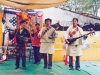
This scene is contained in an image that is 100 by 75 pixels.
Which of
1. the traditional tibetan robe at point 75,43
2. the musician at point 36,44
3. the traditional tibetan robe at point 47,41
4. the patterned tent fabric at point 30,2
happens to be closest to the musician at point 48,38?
the traditional tibetan robe at point 47,41

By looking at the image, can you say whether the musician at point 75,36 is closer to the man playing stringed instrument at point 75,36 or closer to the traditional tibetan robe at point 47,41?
the man playing stringed instrument at point 75,36

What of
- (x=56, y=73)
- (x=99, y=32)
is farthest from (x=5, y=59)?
(x=99, y=32)

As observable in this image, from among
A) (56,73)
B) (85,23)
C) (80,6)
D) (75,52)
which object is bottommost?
(56,73)

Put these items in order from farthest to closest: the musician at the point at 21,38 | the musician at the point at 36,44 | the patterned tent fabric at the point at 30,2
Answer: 1. the musician at the point at 36,44
2. the musician at the point at 21,38
3. the patterned tent fabric at the point at 30,2

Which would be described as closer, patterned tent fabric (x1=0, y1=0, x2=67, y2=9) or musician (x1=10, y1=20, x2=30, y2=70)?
patterned tent fabric (x1=0, y1=0, x2=67, y2=9)

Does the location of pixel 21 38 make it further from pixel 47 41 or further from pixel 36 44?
pixel 36 44

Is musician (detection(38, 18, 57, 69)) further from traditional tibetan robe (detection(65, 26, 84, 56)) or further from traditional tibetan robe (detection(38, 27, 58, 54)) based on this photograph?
traditional tibetan robe (detection(65, 26, 84, 56))

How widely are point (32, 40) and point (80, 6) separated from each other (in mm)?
8592

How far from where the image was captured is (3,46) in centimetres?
816

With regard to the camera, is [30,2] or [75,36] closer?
[30,2]

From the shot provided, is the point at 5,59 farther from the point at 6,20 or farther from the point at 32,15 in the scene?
the point at 32,15

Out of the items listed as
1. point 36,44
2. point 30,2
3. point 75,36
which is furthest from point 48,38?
point 30,2

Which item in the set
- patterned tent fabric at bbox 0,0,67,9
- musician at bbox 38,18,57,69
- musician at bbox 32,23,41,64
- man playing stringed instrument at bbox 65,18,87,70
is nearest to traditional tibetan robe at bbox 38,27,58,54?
musician at bbox 38,18,57,69

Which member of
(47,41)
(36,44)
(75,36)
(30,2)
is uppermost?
(30,2)
